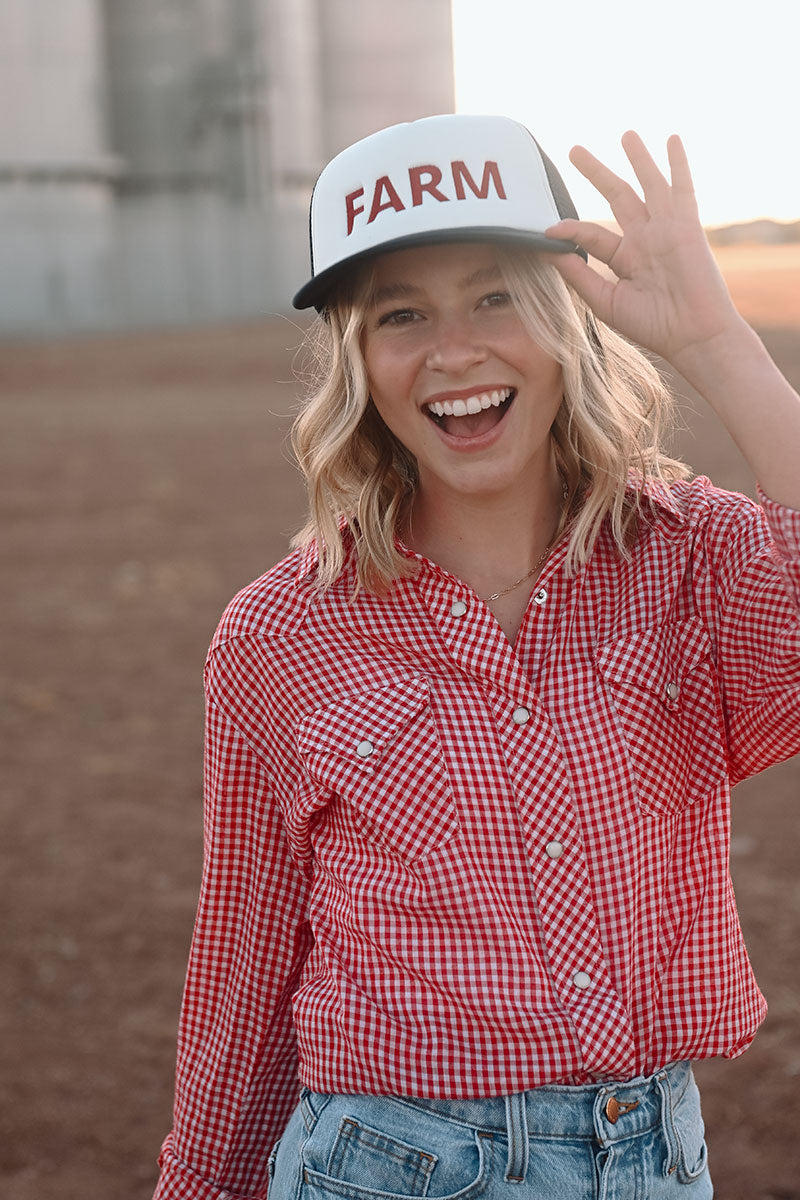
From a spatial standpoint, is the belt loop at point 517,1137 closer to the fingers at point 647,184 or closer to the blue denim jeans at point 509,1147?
the blue denim jeans at point 509,1147

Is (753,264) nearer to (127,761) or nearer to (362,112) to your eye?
(362,112)

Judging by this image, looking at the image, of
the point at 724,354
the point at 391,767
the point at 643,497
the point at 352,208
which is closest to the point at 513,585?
the point at 643,497

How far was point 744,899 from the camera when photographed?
5.17 m

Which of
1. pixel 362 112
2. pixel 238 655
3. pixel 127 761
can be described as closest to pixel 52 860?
pixel 127 761

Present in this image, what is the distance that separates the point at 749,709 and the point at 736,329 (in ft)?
1.60

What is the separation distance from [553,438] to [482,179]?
15.6 inches

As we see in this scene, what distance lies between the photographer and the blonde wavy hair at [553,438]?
6.54ft

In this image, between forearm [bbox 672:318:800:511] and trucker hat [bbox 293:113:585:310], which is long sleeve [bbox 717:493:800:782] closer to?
forearm [bbox 672:318:800:511]

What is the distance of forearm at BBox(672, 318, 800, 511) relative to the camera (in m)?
1.74

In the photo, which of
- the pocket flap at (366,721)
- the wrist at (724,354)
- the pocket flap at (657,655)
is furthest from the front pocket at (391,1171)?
the wrist at (724,354)

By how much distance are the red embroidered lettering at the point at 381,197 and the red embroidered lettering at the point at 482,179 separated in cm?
8

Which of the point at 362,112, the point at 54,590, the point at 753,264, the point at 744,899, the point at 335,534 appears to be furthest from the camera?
the point at 753,264

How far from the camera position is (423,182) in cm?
196

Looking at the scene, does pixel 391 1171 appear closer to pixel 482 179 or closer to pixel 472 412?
pixel 472 412
